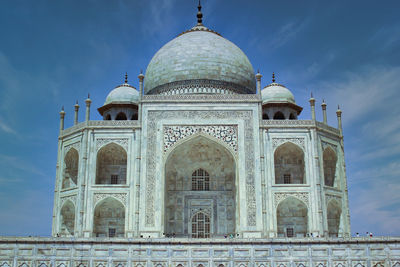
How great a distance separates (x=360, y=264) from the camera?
48.1 feet

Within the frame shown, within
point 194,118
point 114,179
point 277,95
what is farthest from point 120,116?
point 277,95

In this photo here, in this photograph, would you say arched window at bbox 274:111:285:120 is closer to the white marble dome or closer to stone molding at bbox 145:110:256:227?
the white marble dome

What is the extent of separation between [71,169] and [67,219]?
7.56 feet

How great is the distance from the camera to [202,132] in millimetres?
20672

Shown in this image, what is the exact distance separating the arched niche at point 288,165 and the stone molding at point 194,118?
1.58m

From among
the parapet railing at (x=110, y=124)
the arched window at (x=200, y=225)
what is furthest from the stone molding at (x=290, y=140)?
the parapet railing at (x=110, y=124)

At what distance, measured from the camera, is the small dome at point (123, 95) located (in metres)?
24.5

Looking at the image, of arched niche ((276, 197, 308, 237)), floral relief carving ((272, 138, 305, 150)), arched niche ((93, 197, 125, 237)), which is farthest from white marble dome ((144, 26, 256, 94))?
arched niche ((93, 197, 125, 237))

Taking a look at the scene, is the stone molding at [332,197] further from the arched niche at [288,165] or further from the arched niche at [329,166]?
the arched niche at [288,165]

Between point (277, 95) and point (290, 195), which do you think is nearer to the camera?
point (290, 195)

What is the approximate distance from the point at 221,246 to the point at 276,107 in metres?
11.2

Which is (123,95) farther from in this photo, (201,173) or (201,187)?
(201,187)

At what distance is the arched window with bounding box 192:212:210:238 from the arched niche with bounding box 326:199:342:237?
5.34 m

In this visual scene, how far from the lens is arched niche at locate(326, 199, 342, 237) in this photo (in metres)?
20.9
